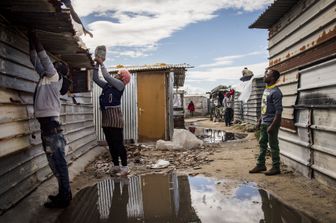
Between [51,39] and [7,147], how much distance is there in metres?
2.26

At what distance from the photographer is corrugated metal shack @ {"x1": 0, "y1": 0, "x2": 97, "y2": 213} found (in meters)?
4.46

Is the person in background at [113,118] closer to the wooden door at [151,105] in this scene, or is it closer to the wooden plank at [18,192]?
the wooden plank at [18,192]

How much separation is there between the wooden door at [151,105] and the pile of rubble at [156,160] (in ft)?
5.86

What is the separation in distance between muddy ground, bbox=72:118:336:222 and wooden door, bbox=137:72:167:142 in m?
1.13

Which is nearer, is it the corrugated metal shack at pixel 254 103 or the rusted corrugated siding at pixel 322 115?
the rusted corrugated siding at pixel 322 115

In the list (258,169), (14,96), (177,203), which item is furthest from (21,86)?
(258,169)

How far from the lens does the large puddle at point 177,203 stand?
15.0 ft

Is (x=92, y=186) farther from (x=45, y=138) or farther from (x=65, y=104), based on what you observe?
(x=65, y=104)

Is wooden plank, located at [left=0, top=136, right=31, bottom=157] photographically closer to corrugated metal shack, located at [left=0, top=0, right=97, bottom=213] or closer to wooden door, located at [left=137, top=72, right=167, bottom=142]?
corrugated metal shack, located at [left=0, top=0, right=97, bottom=213]

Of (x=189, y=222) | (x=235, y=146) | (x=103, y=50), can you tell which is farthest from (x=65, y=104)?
(x=235, y=146)

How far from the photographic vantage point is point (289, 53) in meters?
7.51

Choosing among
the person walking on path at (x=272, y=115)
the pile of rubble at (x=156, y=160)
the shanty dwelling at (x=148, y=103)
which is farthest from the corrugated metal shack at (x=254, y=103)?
the person walking on path at (x=272, y=115)

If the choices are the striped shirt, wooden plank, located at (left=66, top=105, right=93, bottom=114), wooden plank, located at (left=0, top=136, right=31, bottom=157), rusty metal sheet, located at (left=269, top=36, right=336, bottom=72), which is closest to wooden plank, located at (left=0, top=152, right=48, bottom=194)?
wooden plank, located at (left=0, top=136, right=31, bottom=157)

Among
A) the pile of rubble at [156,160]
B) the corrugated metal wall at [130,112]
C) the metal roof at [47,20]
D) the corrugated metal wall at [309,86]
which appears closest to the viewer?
the metal roof at [47,20]
